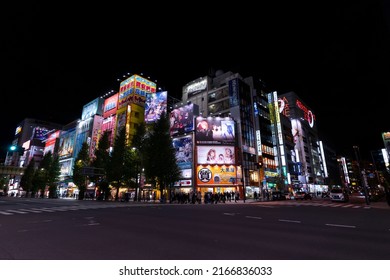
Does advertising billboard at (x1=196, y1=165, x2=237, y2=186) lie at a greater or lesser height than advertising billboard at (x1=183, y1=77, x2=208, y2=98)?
lesser

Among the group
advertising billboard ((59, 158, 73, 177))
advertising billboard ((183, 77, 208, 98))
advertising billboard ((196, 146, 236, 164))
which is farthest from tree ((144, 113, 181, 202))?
advertising billboard ((59, 158, 73, 177))

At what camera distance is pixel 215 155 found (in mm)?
45156

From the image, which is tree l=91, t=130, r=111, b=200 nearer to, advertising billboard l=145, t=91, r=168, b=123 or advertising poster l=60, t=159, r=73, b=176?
advertising billboard l=145, t=91, r=168, b=123

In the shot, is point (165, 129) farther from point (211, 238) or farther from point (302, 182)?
point (302, 182)

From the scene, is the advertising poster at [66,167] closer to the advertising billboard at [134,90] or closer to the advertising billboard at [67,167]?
the advertising billboard at [67,167]

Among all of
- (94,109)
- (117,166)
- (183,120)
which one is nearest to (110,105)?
(94,109)

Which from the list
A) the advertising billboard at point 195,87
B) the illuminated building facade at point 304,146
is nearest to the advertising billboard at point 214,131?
the advertising billboard at point 195,87

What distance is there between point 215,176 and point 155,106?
83.1 ft

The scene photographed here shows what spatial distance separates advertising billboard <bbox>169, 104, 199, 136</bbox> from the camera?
47116mm

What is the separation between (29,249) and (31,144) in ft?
402

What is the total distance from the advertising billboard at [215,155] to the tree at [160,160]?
1039cm

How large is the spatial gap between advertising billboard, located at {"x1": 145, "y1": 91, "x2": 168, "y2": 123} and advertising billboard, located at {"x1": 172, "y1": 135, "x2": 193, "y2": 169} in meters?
12.4

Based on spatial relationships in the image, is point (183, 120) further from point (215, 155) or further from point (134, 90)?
point (134, 90)

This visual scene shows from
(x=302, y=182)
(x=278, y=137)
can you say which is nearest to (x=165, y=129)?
(x=278, y=137)
